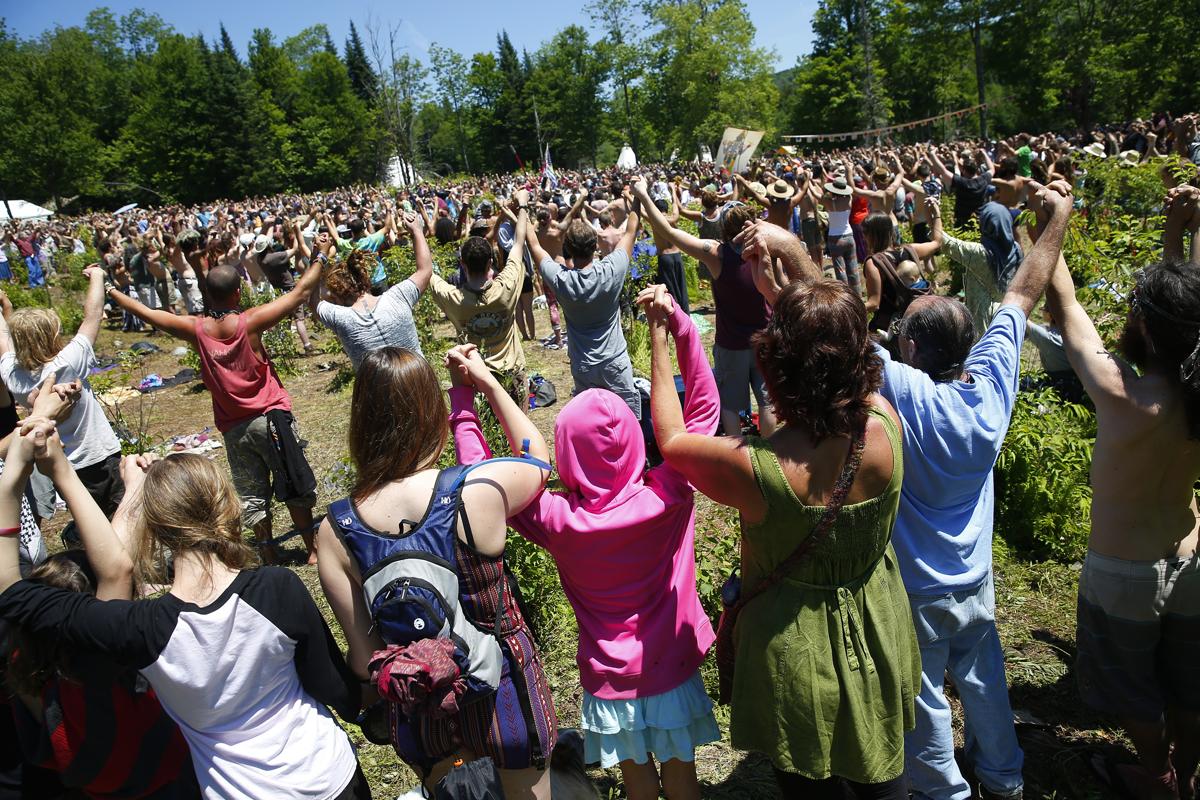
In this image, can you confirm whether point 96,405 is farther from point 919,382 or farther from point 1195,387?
point 1195,387

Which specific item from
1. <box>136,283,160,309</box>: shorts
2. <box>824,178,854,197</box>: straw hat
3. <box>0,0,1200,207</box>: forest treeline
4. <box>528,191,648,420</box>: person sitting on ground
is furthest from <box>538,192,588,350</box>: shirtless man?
<box>0,0,1200,207</box>: forest treeline

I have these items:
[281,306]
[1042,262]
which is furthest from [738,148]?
[1042,262]

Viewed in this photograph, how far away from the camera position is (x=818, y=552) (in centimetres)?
189

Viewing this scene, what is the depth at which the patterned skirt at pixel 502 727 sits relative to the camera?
208cm

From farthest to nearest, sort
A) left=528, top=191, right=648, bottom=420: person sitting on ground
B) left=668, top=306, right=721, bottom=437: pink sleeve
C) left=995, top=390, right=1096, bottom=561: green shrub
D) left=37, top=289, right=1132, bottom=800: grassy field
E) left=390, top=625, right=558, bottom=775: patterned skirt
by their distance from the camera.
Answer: left=528, top=191, right=648, bottom=420: person sitting on ground
left=995, top=390, right=1096, bottom=561: green shrub
left=37, top=289, right=1132, bottom=800: grassy field
left=668, top=306, right=721, bottom=437: pink sleeve
left=390, top=625, right=558, bottom=775: patterned skirt

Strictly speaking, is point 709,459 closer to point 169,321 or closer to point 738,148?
point 169,321

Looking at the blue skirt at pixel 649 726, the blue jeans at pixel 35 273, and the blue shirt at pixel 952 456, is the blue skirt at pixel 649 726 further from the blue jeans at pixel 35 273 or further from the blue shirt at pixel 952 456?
the blue jeans at pixel 35 273

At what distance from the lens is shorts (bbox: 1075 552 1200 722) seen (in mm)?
2266

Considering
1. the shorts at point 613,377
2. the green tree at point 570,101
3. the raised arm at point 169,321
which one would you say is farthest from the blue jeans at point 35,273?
the green tree at point 570,101

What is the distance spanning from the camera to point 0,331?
14.6 feet

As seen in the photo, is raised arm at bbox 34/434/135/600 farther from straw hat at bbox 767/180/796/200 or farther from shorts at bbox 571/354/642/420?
straw hat at bbox 767/180/796/200

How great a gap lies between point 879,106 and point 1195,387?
5556 centimetres

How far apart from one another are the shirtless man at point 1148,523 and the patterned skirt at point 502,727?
1783 millimetres

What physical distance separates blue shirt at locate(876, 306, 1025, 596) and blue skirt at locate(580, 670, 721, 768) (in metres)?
0.77
